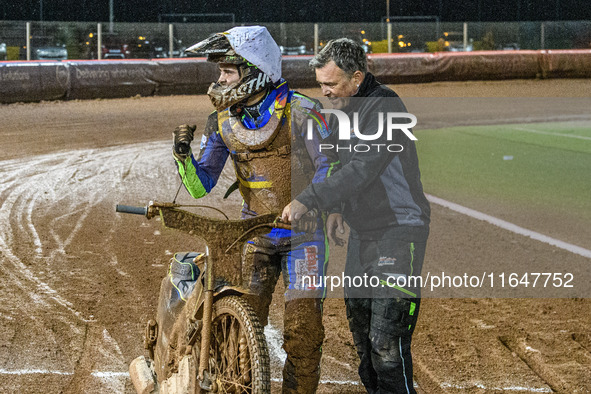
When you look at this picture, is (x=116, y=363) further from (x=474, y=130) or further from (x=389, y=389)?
(x=474, y=130)

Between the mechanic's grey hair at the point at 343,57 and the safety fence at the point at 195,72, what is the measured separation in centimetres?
1751

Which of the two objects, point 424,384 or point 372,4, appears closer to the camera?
point 424,384

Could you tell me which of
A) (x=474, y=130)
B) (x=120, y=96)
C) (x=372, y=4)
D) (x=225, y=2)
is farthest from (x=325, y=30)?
(x=372, y=4)

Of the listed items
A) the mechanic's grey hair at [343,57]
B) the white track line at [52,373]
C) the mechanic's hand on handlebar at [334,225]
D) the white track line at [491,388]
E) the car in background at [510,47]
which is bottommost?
the white track line at [491,388]

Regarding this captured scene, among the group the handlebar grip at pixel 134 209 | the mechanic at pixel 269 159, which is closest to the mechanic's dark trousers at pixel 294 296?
the mechanic at pixel 269 159

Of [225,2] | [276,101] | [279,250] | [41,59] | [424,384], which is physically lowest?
[424,384]

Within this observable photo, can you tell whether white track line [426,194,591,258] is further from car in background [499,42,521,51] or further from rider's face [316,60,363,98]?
car in background [499,42,521,51]

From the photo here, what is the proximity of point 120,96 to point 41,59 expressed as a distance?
3114 mm

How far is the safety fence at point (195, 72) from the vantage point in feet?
70.0

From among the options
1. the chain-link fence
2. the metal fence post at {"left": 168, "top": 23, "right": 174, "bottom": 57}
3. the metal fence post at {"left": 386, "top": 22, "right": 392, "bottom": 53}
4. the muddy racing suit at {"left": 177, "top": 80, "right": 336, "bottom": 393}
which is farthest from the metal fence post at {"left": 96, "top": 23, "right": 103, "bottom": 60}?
the muddy racing suit at {"left": 177, "top": 80, "right": 336, "bottom": 393}

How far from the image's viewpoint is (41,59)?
947 inches

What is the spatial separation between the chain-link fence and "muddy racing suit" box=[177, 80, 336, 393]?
68.7ft

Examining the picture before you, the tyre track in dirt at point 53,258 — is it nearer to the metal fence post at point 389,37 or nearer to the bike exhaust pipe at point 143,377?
the bike exhaust pipe at point 143,377

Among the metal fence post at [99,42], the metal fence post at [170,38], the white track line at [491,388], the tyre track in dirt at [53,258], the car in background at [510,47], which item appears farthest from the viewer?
the car in background at [510,47]
